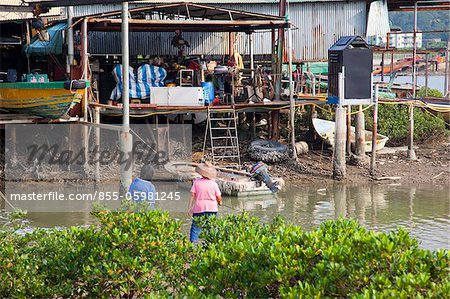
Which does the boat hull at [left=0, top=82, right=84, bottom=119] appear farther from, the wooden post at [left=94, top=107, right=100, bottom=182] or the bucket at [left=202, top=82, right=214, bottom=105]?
the bucket at [left=202, top=82, right=214, bottom=105]

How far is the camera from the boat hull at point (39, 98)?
17.7 metres

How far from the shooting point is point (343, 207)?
55.3ft

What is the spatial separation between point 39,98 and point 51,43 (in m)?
2.09

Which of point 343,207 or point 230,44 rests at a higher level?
point 230,44

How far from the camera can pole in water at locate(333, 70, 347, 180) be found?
18672 millimetres

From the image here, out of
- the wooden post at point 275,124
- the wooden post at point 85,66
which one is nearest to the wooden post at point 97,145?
the wooden post at point 85,66

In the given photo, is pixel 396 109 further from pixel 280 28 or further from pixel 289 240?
pixel 289 240

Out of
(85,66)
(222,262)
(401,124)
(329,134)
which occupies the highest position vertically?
(85,66)

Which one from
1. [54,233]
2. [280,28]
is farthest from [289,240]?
[280,28]

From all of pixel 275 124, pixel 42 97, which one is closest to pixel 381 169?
pixel 275 124

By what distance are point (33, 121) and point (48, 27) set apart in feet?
10.8

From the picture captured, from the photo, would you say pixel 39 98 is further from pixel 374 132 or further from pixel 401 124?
pixel 401 124

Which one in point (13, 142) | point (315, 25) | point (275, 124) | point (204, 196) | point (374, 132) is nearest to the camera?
point (204, 196)

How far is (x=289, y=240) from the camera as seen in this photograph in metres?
6.55
